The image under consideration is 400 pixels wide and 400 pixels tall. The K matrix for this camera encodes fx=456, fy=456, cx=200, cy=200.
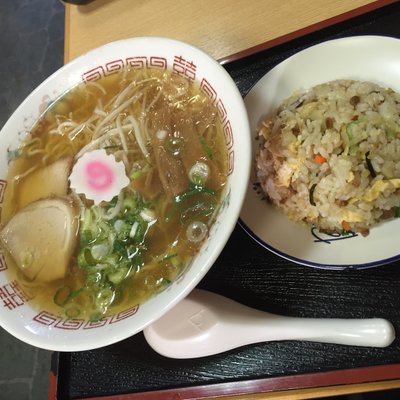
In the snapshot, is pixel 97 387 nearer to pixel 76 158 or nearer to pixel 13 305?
pixel 13 305

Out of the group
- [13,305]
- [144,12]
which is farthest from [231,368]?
[144,12]

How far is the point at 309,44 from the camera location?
1.76 metres

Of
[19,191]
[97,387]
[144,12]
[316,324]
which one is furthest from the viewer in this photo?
[144,12]

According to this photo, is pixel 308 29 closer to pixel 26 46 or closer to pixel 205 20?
pixel 205 20

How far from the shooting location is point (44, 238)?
60.5 inches

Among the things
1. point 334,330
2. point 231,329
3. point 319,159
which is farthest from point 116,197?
point 334,330

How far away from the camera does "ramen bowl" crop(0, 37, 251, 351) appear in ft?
4.01

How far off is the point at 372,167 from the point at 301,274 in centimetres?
41

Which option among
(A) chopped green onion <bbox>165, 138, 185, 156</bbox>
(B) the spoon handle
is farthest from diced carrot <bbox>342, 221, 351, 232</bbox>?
(A) chopped green onion <bbox>165, 138, 185, 156</bbox>

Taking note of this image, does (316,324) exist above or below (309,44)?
below

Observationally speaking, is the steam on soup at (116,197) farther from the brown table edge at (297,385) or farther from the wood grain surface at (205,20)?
the wood grain surface at (205,20)

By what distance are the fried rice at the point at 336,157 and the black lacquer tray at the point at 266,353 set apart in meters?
0.18

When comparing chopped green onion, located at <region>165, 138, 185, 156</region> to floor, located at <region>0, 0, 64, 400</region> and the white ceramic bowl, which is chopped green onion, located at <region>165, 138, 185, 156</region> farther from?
floor, located at <region>0, 0, 64, 400</region>

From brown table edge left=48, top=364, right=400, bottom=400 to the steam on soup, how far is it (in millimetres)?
355
